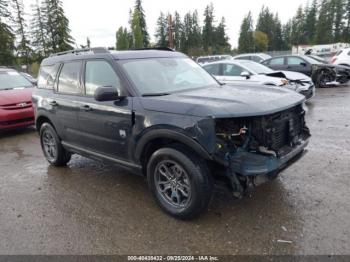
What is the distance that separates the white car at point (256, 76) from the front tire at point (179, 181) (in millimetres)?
5850

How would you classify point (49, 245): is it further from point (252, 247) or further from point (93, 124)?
point (252, 247)

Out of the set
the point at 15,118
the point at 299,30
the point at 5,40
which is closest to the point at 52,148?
the point at 15,118

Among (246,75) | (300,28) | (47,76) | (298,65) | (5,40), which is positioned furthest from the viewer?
(300,28)

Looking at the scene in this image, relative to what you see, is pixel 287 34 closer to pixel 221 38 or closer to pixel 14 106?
pixel 221 38

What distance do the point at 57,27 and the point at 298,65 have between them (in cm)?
4729

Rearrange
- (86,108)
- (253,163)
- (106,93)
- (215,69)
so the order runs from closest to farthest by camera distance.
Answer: (253,163)
(106,93)
(86,108)
(215,69)

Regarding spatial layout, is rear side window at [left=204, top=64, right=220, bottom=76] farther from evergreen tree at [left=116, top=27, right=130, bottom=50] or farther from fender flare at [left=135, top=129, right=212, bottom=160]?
evergreen tree at [left=116, top=27, right=130, bottom=50]

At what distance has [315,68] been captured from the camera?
44.0 feet

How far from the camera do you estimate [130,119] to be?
3750 mm

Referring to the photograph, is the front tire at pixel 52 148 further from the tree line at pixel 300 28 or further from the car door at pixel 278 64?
the tree line at pixel 300 28

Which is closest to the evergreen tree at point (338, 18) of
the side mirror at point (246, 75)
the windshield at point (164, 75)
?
the side mirror at point (246, 75)

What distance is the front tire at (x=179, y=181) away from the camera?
325cm

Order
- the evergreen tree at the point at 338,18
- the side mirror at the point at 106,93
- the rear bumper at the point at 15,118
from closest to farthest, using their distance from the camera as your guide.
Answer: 1. the side mirror at the point at 106,93
2. the rear bumper at the point at 15,118
3. the evergreen tree at the point at 338,18

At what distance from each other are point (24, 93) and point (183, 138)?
6979mm
